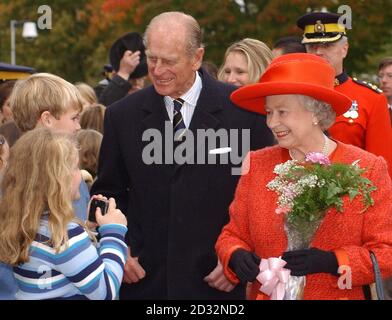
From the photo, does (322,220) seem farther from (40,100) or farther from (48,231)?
(40,100)

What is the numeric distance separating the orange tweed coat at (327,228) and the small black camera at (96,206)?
2.20ft

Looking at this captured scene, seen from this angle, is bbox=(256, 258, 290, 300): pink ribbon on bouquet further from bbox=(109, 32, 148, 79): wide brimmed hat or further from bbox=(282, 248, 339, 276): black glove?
Answer: bbox=(109, 32, 148, 79): wide brimmed hat

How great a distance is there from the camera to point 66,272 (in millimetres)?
4961

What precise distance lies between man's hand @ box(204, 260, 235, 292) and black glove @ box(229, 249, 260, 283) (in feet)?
1.90

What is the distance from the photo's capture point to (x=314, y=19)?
809cm

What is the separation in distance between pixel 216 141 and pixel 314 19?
2.49 m

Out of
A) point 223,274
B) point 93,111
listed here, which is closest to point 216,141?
point 223,274

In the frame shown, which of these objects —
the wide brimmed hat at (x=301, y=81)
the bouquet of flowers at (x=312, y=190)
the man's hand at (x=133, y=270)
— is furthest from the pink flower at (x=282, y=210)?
the man's hand at (x=133, y=270)

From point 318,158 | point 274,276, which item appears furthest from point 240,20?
point 274,276

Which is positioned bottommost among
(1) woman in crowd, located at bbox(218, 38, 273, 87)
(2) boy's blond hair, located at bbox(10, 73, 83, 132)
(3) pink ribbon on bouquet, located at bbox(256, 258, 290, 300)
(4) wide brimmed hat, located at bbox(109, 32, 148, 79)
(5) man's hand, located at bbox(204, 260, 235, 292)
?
(5) man's hand, located at bbox(204, 260, 235, 292)

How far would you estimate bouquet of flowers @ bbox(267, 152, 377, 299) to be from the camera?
4.83 m

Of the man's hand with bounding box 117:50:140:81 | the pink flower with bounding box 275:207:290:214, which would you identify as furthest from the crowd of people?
the man's hand with bounding box 117:50:140:81

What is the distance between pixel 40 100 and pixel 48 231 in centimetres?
157

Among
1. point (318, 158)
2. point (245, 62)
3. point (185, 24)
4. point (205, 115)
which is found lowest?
point (318, 158)
